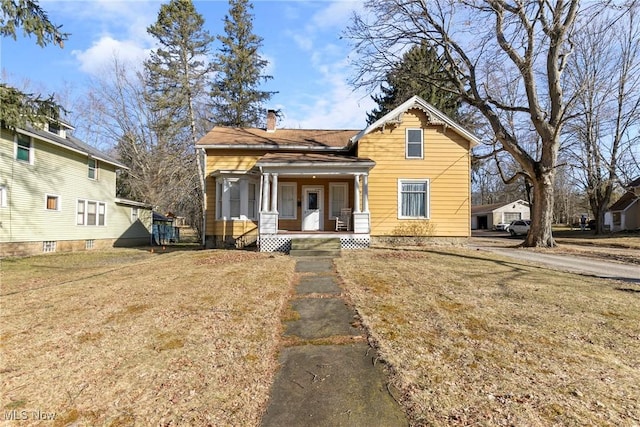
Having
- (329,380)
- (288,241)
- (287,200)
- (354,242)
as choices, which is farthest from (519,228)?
(329,380)

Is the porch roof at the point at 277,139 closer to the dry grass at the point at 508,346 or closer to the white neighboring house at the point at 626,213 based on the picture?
the dry grass at the point at 508,346

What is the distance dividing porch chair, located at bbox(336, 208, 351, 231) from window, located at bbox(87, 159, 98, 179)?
15.5 m

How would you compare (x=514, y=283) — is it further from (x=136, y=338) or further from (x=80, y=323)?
(x=80, y=323)

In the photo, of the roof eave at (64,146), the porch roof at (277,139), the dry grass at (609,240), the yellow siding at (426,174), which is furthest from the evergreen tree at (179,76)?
the dry grass at (609,240)

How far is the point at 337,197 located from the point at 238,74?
60.6 ft

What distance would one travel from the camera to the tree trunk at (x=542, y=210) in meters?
14.7

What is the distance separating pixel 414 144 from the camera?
14891 mm

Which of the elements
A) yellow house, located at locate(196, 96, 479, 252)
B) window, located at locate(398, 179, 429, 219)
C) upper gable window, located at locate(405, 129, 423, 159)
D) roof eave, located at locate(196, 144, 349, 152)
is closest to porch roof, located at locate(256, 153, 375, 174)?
yellow house, located at locate(196, 96, 479, 252)

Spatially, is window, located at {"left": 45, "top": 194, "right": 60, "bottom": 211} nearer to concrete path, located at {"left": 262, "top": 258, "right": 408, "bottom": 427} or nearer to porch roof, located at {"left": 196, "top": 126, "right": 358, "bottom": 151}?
porch roof, located at {"left": 196, "top": 126, "right": 358, "bottom": 151}

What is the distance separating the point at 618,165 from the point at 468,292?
2725cm

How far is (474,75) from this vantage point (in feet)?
49.6

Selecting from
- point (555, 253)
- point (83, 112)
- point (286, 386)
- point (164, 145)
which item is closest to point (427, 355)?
point (286, 386)

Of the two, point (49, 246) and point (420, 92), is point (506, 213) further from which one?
point (49, 246)

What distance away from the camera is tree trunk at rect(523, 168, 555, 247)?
14.7 meters
